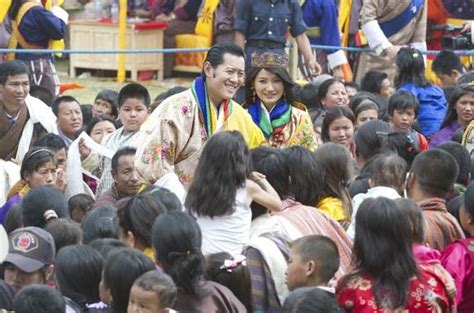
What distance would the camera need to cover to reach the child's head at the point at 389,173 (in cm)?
725

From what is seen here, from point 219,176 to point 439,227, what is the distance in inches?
41.0

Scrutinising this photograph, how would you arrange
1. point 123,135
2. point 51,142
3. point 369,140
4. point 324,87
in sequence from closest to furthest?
1. point 369,140
2. point 51,142
3. point 123,135
4. point 324,87

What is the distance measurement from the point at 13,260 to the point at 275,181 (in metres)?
1.47

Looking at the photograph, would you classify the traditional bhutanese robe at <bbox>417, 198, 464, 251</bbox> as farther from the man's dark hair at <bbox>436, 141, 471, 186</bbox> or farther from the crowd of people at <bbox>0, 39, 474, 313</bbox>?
the man's dark hair at <bbox>436, 141, 471, 186</bbox>

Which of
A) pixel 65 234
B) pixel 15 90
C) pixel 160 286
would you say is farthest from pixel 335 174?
pixel 15 90

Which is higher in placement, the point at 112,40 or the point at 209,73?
the point at 209,73

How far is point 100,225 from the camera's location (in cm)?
676

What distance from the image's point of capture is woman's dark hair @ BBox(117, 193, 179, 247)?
6391mm

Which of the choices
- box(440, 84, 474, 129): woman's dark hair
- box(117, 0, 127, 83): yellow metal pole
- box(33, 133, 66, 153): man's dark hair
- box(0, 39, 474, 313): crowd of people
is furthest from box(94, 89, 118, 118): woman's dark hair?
box(117, 0, 127, 83): yellow metal pole

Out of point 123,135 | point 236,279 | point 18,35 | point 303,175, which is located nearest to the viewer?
point 236,279

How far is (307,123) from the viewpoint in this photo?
341 inches

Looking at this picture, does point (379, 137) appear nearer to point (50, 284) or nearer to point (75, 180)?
point (75, 180)

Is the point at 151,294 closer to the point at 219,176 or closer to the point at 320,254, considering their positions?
the point at 320,254

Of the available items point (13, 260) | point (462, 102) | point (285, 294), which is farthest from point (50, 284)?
point (462, 102)
